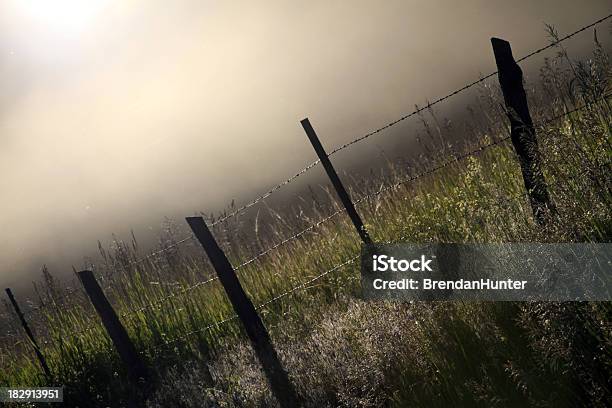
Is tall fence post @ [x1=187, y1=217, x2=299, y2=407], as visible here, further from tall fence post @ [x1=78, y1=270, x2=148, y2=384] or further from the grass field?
tall fence post @ [x1=78, y1=270, x2=148, y2=384]

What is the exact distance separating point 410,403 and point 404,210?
395 centimetres

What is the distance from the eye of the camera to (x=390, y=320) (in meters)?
4.90

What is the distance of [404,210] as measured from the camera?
782 centimetres

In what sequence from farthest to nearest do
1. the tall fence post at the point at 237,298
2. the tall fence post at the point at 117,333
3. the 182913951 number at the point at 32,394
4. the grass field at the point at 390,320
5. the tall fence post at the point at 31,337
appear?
the tall fence post at the point at 31,337, the 182913951 number at the point at 32,394, the tall fence post at the point at 117,333, the tall fence post at the point at 237,298, the grass field at the point at 390,320

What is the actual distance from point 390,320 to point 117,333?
4.25 meters

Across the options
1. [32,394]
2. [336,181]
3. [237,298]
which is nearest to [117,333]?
[32,394]

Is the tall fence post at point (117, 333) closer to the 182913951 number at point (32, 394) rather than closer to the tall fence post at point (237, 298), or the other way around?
the 182913951 number at point (32, 394)

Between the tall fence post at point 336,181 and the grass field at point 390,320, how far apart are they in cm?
44

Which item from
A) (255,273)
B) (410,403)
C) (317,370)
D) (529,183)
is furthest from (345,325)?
(255,273)

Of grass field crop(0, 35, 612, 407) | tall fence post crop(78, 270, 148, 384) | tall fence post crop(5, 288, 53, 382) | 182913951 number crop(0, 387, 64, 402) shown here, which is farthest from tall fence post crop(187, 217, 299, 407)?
tall fence post crop(5, 288, 53, 382)

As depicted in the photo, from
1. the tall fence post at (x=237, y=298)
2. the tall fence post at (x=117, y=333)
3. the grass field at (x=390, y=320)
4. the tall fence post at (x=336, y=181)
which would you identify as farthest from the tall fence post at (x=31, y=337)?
the tall fence post at (x=336, y=181)

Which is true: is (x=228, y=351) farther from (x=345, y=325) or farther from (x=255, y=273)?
(x=345, y=325)

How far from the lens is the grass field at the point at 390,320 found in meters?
3.54

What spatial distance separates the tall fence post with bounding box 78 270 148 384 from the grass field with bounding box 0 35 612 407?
0.67ft
